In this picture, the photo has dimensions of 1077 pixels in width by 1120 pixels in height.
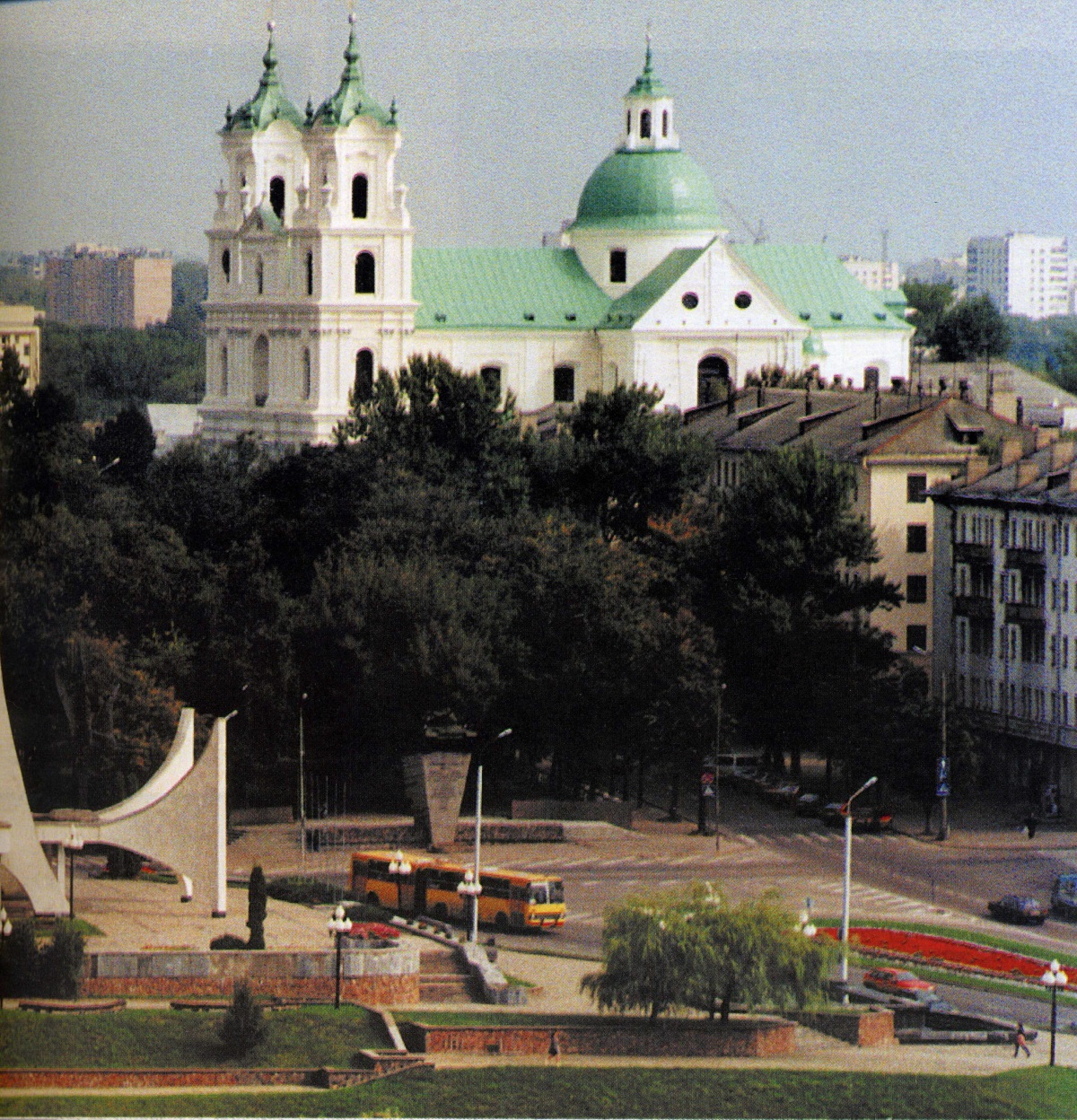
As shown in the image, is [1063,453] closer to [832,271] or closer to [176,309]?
[176,309]

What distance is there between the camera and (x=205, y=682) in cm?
2373

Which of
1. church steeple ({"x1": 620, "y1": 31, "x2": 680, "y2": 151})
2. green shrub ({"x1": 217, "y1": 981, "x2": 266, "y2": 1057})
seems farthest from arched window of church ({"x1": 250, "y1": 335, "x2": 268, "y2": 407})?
green shrub ({"x1": 217, "y1": 981, "x2": 266, "y2": 1057})

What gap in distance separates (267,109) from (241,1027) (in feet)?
56.5

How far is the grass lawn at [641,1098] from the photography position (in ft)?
58.7

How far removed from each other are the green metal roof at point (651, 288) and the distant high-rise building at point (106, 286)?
19.4m

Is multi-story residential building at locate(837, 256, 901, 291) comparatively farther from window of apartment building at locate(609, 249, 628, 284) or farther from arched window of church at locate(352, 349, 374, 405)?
arched window of church at locate(352, 349, 374, 405)

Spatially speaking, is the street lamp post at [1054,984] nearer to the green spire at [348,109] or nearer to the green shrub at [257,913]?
the green shrub at [257,913]

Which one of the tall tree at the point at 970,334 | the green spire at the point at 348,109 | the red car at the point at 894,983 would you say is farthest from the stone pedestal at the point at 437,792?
the tall tree at the point at 970,334

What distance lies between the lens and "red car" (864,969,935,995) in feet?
65.0

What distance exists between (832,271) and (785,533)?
20.9 m

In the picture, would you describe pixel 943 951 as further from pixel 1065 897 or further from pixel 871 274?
pixel 871 274

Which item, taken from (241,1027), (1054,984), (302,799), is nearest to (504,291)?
(302,799)

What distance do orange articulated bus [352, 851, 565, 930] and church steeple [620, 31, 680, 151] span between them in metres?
9.75

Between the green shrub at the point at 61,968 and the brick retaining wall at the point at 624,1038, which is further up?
the green shrub at the point at 61,968
